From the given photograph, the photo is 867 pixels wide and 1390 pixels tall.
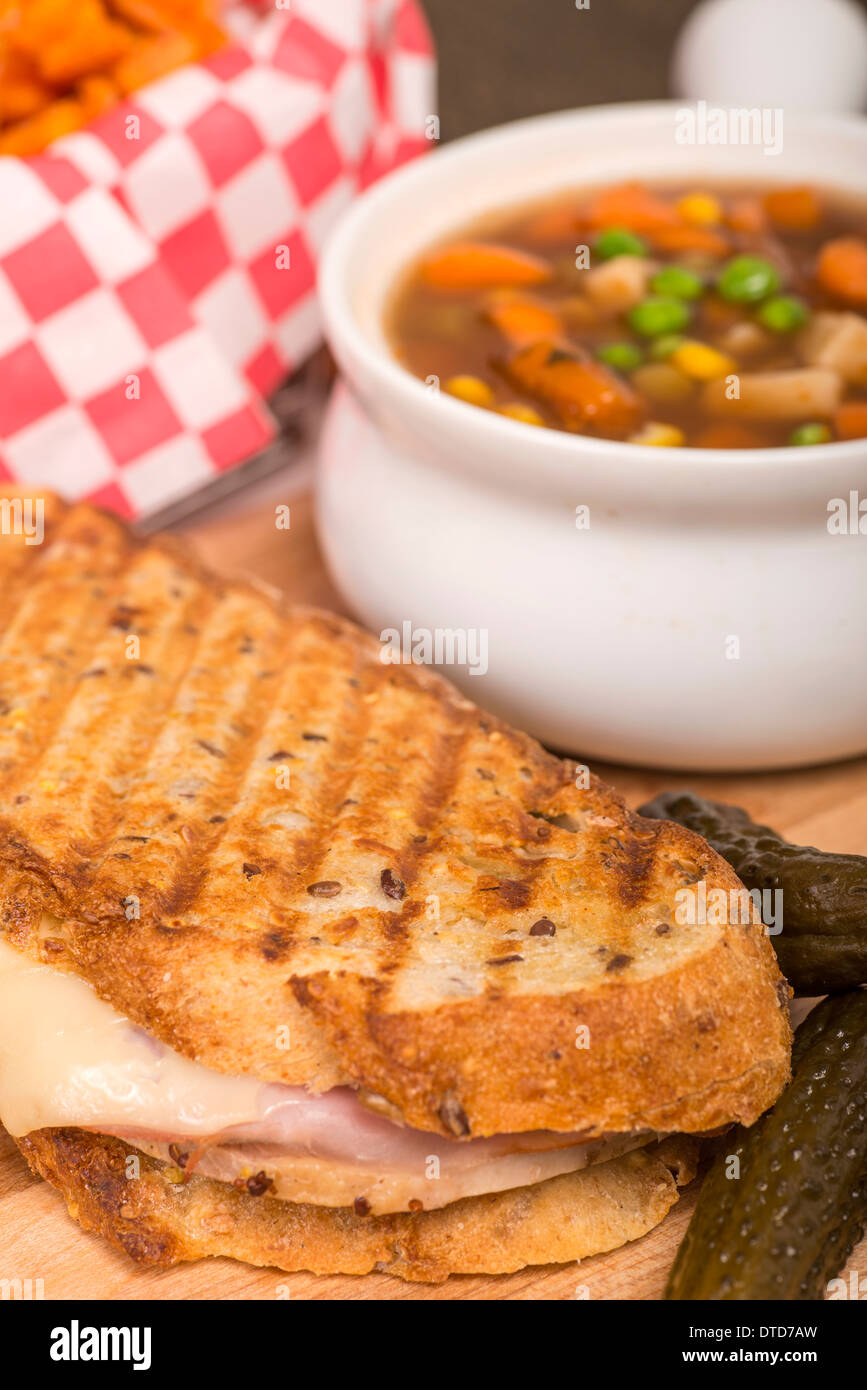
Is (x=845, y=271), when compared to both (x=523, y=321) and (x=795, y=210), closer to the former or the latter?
(x=795, y=210)

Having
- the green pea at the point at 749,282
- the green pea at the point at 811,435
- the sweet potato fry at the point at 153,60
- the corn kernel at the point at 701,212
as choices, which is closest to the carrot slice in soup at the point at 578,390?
the green pea at the point at 811,435

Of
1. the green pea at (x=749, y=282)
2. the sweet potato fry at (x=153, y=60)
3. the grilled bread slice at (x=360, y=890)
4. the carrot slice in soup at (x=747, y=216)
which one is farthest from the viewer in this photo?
the sweet potato fry at (x=153, y=60)

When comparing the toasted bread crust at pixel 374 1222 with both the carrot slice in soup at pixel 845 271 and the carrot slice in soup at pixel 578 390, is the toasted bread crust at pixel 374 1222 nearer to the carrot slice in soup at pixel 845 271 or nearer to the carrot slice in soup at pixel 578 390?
the carrot slice in soup at pixel 578 390

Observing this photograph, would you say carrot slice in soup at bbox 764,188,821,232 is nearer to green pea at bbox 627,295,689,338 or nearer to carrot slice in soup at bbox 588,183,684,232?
carrot slice in soup at bbox 588,183,684,232

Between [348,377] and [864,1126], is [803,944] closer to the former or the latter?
[864,1126]

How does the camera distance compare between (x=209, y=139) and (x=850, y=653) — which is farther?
(x=209, y=139)

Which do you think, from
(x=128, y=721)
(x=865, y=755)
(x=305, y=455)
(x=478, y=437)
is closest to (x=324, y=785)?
(x=128, y=721)

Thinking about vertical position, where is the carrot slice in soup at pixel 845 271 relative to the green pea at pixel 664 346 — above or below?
above

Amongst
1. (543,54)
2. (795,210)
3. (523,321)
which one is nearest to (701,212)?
(795,210)
